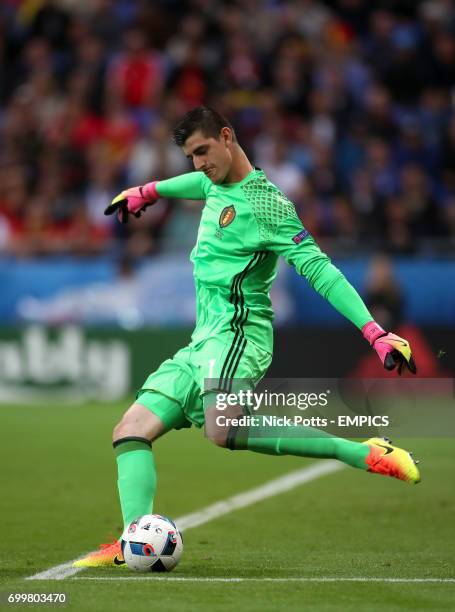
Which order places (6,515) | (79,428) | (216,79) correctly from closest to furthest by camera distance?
(6,515) < (79,428) < (216,79)

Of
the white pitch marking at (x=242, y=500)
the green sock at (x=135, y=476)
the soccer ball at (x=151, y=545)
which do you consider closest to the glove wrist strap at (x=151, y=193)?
the green sock at (x=135, y=476)

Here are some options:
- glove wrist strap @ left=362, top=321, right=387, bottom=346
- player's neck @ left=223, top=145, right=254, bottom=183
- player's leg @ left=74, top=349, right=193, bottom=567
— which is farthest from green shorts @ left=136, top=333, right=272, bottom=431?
player's neck @ left=223, top=145, right=254, bottom=183

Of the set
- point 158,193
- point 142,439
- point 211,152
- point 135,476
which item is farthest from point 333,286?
point 158,193

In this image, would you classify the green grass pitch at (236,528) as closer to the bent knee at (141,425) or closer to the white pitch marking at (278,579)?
Answer: the white pitch marking at (278,579)

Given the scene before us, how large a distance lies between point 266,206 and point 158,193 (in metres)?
0.91

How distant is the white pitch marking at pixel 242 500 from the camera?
226 inches

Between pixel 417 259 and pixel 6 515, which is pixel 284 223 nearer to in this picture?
pixel 6 515

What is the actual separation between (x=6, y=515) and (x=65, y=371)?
7805 mm

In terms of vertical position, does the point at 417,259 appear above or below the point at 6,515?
above

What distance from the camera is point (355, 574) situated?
568 centimetres

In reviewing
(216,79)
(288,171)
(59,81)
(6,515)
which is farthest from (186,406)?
(59,81)

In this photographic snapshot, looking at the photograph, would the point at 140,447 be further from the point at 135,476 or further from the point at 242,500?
the point at 242,500

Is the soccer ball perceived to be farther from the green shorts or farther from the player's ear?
the player's ear

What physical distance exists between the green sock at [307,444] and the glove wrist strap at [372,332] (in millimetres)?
454
